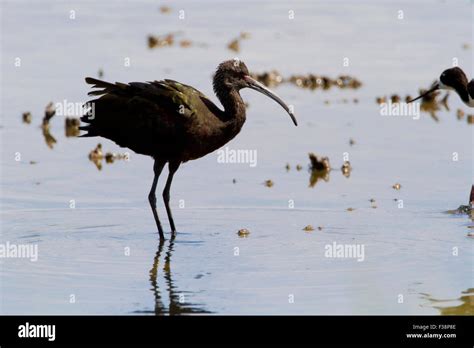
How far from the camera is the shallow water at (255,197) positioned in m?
10.8

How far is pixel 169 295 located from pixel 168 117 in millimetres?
2656

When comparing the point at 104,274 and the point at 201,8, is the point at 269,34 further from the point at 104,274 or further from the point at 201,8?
the point at 104,274

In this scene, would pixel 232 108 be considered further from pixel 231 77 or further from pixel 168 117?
pixel 168 117

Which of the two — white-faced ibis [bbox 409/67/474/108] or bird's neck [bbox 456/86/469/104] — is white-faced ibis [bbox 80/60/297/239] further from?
bird's neck [bbox 456/86/469/104]

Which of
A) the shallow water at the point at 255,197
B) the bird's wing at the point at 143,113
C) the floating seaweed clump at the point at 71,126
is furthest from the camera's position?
the floating seaweed clump at the point at 71,126

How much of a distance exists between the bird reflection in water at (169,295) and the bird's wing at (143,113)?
1.38 meters

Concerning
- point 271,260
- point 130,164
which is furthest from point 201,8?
point 271,260

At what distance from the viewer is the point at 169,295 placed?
35.2 ft

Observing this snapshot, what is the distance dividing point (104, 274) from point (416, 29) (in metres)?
17.4

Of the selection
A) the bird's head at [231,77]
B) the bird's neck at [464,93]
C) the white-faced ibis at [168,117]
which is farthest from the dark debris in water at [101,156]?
the bird's neck at [464,93]

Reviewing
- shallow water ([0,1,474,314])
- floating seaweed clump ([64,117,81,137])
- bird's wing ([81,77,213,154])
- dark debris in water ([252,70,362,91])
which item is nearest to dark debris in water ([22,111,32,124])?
shallow water ([0,1,474,314])

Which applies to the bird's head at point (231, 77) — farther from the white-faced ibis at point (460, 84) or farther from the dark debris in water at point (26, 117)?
the dark debris in water at point (26, 117)

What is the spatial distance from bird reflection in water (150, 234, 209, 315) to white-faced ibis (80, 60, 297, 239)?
972mm

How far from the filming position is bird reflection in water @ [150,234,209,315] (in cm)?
1024
